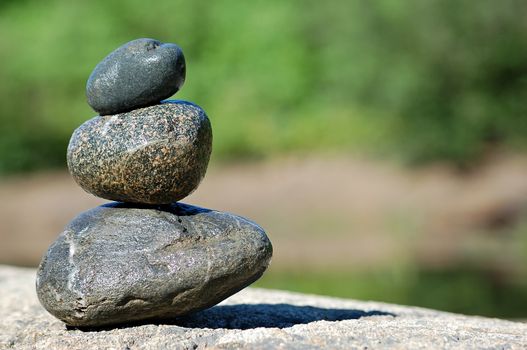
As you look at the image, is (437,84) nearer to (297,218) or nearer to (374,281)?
(297,218)

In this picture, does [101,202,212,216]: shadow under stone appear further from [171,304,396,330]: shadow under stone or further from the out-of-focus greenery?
the out-of-focus greenery

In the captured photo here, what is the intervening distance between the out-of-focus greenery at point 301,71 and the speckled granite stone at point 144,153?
642 inches

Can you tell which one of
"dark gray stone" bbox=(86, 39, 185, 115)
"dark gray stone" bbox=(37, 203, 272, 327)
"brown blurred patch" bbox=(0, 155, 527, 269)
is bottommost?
"dark gray stone" bbox=(37, 203, 272, 327)

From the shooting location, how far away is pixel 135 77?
6.92 meters

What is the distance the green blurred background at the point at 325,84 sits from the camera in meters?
20.2

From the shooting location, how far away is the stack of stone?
6508 mm

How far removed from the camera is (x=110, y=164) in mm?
6754

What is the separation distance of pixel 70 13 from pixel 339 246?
16.2m

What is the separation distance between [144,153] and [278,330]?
70.2 inches

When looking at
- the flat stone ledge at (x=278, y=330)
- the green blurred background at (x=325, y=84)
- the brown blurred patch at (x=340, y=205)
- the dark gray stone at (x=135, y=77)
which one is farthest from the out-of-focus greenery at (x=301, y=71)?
the dark gray stone at (x=135, y=77)

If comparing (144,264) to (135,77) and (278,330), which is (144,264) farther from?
(135,77)

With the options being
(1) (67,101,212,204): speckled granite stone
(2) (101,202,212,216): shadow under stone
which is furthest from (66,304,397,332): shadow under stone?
(1) (67,101,212,204): speckled granite stone

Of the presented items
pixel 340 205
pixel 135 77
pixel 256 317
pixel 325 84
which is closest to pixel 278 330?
pixel 256 317

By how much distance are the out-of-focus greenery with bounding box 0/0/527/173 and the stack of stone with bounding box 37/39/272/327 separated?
1628 centimetres
